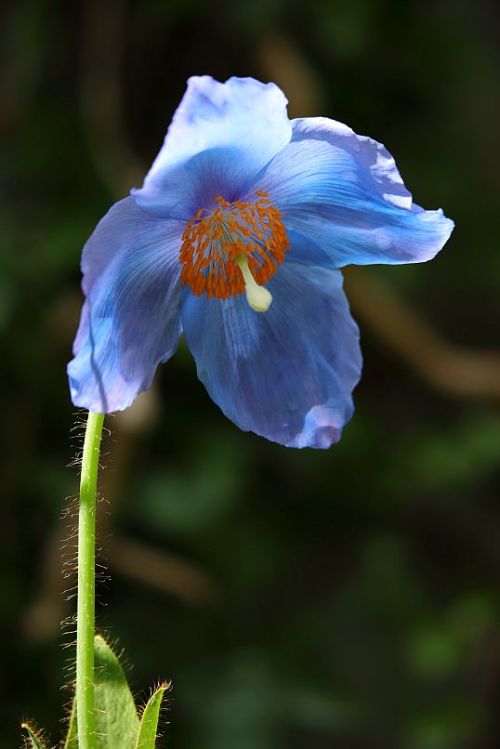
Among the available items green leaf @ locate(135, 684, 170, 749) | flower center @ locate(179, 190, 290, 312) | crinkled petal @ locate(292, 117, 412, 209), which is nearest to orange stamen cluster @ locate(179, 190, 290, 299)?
flower center @ locate(179, 190, 290, 312)

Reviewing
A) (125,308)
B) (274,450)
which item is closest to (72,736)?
(125,308)

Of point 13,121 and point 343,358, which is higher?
point 13,121

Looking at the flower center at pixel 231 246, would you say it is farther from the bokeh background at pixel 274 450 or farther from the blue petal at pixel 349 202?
the bokeh background at pixel 274 450

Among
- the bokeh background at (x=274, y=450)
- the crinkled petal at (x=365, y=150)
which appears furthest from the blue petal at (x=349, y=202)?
the bokeh background at (x=274, y=450)

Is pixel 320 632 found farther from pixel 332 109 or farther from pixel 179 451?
pixel 332 109

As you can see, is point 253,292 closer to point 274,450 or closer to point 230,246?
point 230,246

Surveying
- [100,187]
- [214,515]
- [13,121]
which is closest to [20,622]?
[214,515]

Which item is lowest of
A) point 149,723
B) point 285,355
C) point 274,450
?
point 149,723

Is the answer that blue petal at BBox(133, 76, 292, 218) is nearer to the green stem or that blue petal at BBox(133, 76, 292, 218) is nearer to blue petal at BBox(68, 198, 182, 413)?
→ blue petal at BBox(68, 198, 182, 413)
